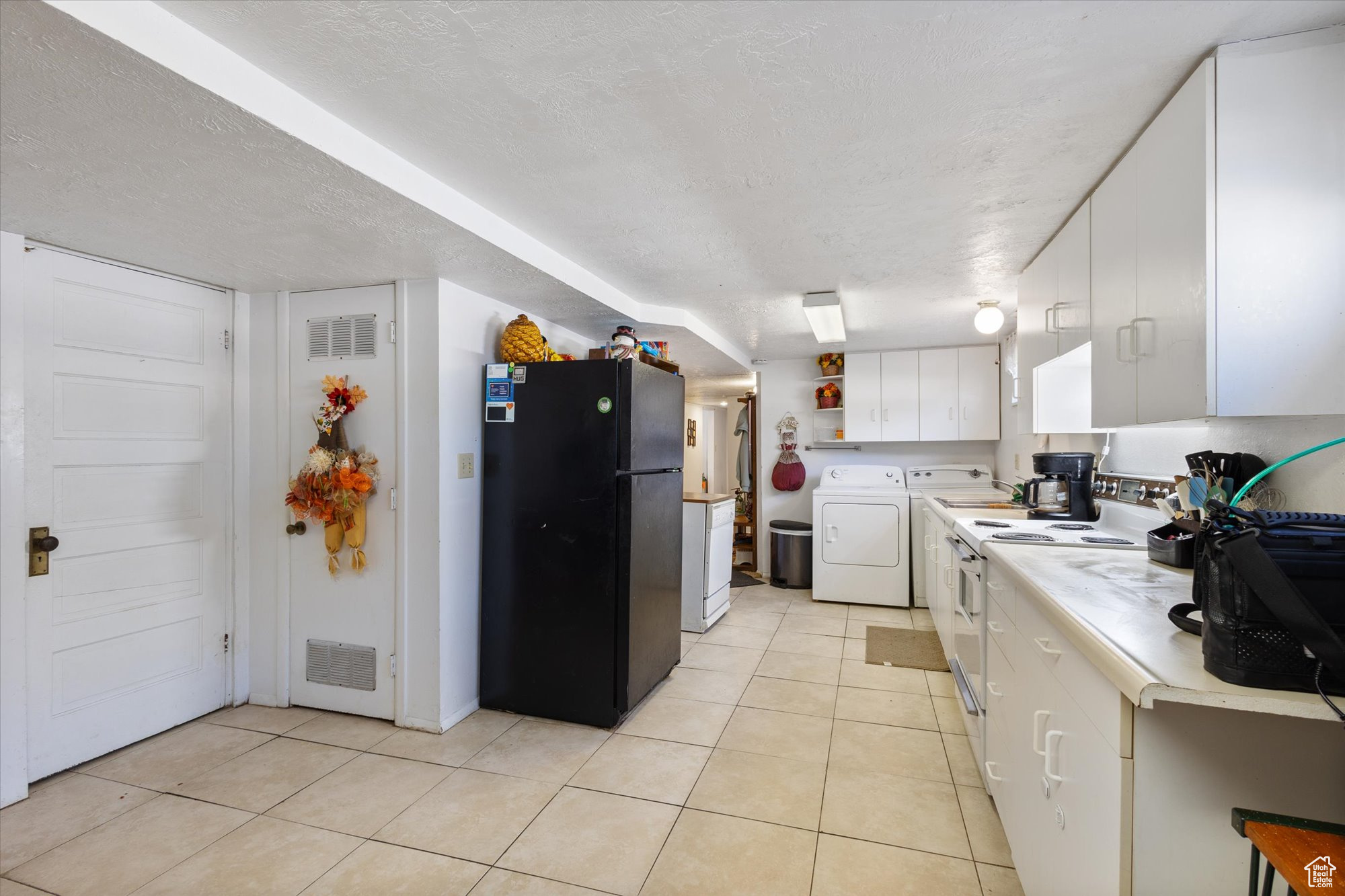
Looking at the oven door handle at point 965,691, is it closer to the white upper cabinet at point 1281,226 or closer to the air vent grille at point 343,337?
the white upper cabinet at point 1281,226

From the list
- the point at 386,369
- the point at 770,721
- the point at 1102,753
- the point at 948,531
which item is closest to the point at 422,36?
the point at 386,369

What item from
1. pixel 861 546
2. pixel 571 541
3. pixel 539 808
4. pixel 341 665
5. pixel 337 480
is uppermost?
pixel 337 480

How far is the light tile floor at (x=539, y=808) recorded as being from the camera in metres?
1.71

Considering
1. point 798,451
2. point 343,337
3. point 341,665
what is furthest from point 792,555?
point 343,337

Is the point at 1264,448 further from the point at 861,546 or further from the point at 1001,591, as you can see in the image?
the point at 861,546

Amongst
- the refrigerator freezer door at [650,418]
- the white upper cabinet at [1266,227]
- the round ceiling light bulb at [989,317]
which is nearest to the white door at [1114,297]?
the white upper cabinet at [1266,227]

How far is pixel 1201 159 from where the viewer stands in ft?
4.21

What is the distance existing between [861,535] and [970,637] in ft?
7.44

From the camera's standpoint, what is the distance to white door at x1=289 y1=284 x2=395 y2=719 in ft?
8.88

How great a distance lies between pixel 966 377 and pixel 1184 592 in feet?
11.7

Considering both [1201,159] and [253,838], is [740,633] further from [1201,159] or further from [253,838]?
[1201,159]

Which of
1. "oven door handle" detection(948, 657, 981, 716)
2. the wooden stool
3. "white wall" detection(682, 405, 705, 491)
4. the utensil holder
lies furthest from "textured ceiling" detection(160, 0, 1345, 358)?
"white wall" detection(682, 405, 705, 491)

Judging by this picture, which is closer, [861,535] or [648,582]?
[648,582]

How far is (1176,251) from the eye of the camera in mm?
1393
